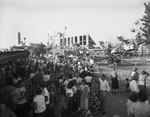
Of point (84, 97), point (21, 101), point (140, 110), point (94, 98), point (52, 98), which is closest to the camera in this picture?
point (140, 110)

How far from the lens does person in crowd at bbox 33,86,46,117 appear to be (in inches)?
197

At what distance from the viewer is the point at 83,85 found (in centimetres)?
675

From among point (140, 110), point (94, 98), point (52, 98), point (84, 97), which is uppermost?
point (140, 110)

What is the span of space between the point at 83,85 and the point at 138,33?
27.7m

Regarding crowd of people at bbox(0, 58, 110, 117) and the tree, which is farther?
the tree

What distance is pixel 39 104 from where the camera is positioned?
504cm

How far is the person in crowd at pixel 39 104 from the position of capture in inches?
197

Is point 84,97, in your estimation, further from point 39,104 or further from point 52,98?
point 39,104

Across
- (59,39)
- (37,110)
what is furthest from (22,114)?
(59,39)

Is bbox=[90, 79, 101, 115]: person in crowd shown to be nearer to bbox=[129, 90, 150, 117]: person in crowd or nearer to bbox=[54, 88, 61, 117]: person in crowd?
bbox=[54, 88, 61, 117]: person in crowd

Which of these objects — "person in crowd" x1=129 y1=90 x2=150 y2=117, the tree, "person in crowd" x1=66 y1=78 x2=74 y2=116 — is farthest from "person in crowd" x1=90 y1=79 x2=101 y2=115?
the tree

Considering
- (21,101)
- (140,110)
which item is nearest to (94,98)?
(21,101)

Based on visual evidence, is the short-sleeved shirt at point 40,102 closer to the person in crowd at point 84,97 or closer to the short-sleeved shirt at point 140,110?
the person in crowd at point 84,97

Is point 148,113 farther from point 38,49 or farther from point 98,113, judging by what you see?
point 38,49
